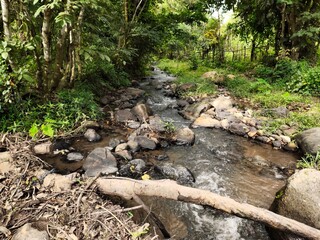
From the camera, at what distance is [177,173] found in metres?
4.10

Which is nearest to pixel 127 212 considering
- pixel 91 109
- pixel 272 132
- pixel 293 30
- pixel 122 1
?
pixel 91 109

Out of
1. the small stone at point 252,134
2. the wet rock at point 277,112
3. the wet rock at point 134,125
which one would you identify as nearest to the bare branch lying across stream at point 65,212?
the wet rock at point 134,125

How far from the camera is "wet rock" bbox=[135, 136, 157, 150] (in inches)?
198

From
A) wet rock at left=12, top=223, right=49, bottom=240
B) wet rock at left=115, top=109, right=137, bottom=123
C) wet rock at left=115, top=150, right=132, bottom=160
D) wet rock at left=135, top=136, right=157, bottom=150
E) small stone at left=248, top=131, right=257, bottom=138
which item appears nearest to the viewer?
wet rock at left=12, top=223, right=49, bottom=240

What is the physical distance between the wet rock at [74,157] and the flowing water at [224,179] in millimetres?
1717

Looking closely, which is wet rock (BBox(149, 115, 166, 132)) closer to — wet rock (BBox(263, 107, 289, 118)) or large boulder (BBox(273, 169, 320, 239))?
wet rock (BBox(263, 107, 289, 118))

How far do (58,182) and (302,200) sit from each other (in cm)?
306

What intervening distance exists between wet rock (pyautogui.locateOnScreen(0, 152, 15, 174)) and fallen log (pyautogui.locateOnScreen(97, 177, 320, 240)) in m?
1.53

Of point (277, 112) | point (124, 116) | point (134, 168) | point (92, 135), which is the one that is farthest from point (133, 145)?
point (277, 112)

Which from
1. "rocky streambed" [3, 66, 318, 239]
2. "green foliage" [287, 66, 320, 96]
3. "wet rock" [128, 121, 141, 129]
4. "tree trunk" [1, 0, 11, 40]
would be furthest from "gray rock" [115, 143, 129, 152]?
"green foliage" [287, 66, 320, 96]

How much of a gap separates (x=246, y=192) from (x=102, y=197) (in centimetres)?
238

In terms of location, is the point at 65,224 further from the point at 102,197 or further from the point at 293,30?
the point at 293,30

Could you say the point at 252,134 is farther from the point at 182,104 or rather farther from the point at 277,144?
the point at 182,104

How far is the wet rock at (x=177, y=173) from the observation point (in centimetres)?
400
